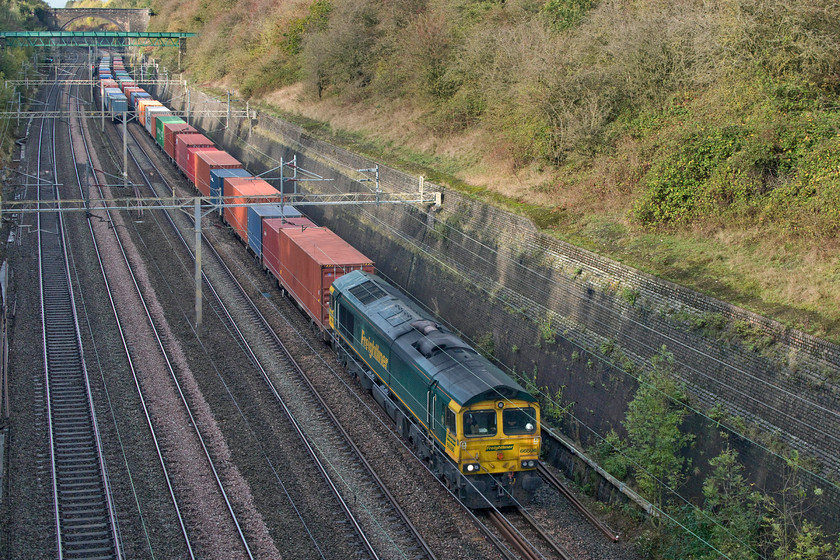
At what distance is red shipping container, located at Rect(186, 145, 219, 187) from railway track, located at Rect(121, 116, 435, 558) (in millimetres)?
15412

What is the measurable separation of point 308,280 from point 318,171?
15959 millimetres

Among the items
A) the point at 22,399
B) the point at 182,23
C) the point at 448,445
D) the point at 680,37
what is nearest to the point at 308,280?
the point at 22,399

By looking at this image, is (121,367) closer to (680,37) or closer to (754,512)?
(754,512)

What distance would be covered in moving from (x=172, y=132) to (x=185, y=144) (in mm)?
5264

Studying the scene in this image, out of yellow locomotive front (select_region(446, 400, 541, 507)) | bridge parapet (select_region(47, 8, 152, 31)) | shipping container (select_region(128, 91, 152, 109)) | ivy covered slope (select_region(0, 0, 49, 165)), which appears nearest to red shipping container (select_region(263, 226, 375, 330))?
yellow locomotive front (select_region(446, 400, 541, 507))

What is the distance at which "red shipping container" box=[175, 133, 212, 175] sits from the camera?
147 ft

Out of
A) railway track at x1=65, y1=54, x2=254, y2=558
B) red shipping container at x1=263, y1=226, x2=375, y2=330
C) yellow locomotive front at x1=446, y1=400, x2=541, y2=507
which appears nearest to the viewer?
railway track at x1=65, y1=54, x2=254, y2=558

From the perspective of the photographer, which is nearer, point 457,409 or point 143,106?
point 457,409

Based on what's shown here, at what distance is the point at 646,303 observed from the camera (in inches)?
670

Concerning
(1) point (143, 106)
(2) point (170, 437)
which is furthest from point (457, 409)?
(1) point (143, 106)

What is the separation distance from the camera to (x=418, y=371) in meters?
16.1

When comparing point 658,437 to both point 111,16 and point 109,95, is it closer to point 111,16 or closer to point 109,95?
point 109,95

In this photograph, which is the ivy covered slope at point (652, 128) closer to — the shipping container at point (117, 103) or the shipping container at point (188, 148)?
the shipping container at point (188, 148)

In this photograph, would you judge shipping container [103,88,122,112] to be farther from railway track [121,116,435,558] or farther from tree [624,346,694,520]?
tree [624,346,694,520]
